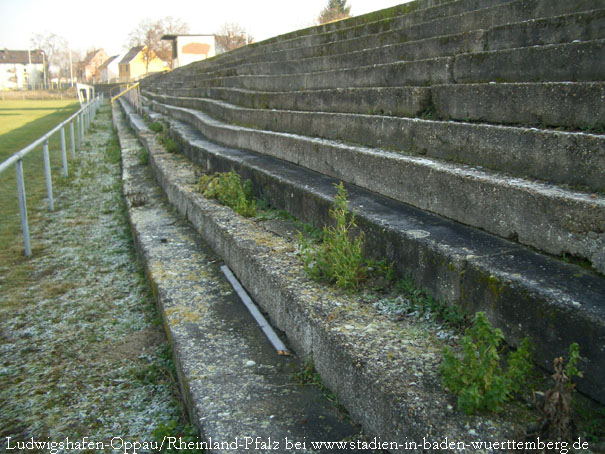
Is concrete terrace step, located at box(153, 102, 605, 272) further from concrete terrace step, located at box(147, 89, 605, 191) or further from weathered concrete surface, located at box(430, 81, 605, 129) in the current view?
weathered concrete surface, located at box(430, 81, 605, 129)

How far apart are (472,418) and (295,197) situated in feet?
9.36

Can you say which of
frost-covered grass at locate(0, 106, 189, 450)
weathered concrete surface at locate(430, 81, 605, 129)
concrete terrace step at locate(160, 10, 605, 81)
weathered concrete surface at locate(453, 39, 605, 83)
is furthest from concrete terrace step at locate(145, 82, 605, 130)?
frost-covered grass at locate(0, 106, 189, 450)

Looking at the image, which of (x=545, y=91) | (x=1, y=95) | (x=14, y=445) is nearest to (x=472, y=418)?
(x=545, y=91)

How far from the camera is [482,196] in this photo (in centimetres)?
280

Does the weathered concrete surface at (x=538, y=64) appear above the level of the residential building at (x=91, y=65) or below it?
below

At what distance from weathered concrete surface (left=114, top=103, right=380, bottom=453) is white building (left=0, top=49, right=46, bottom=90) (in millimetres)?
115529

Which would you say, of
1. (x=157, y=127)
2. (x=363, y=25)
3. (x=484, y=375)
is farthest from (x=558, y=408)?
(x=157, y=127)

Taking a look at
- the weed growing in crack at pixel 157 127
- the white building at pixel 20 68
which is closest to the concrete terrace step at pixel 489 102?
the weed growing in crack at pixel 157 127

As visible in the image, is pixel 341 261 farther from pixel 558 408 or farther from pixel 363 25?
pixel 363 25

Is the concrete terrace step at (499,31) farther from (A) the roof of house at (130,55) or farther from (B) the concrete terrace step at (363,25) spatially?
(A) the roof of house at (130,55)

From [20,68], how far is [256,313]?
401 feet

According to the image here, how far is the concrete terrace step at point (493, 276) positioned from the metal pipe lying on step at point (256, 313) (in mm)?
120

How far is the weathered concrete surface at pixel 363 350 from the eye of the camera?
183 cm

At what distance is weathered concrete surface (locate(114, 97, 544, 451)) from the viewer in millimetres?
1826
